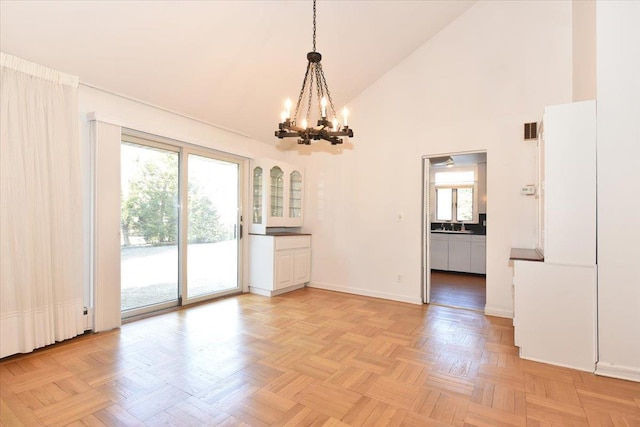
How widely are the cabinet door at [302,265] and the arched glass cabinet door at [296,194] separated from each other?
0.67m

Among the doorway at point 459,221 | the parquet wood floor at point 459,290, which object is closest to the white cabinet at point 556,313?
the parquet wood floor at point 459,290

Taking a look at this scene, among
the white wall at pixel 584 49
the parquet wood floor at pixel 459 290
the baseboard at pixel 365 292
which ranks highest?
the white wall at pixel 584 49

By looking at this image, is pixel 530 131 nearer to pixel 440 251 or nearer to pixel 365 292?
pixel 365 292

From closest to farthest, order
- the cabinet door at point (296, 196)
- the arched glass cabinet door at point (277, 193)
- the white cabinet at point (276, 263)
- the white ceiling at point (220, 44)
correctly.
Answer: the white ceiling at point (220, 44)
the white cabinet at point (276, 263)
the arched glass cabinet door at point (277, 193)
the cabinet door at point (296, 196)

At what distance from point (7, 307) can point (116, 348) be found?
35.9 inches

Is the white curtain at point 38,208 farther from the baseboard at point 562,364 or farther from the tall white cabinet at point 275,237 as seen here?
the baseboard at point 562,364

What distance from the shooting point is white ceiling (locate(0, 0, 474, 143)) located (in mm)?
2680

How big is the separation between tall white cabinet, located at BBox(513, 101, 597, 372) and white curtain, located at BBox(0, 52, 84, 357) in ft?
13.8

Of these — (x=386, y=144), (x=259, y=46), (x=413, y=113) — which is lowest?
(x=386, y=144)

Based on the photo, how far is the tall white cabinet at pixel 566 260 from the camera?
2.60 meters

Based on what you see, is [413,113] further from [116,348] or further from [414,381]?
[116,348]

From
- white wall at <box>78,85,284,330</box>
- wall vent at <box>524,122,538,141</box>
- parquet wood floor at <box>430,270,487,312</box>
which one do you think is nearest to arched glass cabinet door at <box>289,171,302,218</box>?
white wall at <box>78,85,284,330</box>

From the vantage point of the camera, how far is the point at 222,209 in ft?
16.0

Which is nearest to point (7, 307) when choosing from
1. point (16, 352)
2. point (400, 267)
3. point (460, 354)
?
point (16, 352)
